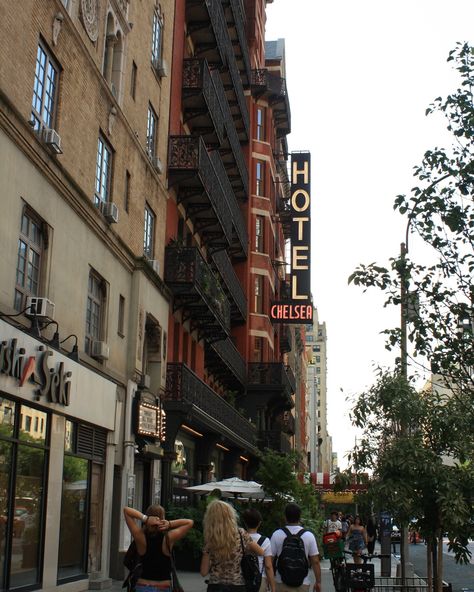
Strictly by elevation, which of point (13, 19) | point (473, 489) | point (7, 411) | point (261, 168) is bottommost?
point (473, 489)

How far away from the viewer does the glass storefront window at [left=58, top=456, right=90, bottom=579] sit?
57.1ft

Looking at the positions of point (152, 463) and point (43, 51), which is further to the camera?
point (152, 463)

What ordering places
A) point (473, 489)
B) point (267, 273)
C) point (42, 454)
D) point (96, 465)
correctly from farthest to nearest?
point (267, 273)
point (96, 465)
point (42, 454)
point (473, 489)

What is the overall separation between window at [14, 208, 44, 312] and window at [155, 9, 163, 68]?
10.9m

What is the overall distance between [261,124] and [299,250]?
26.4 ft

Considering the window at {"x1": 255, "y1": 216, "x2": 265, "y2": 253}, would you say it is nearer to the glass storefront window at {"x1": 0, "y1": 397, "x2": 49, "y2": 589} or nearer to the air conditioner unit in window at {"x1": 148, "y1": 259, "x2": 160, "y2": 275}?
the air conditioner unit in window at {"x1": 148, "y1": 259, "x2": 160, "y2": 275}

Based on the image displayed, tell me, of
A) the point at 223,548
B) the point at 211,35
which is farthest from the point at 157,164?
the point at 223,548

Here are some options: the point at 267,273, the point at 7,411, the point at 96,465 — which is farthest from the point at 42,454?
the point at 267,273

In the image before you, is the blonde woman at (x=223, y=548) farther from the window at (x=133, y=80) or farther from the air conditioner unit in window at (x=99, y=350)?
the window at (x=133, y=80)

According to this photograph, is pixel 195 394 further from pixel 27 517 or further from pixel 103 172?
pixel 27 517

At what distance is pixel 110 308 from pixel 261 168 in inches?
1221

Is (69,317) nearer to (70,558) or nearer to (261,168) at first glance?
(70,558)

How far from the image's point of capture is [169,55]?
90.2 ft

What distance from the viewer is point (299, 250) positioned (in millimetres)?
51844
